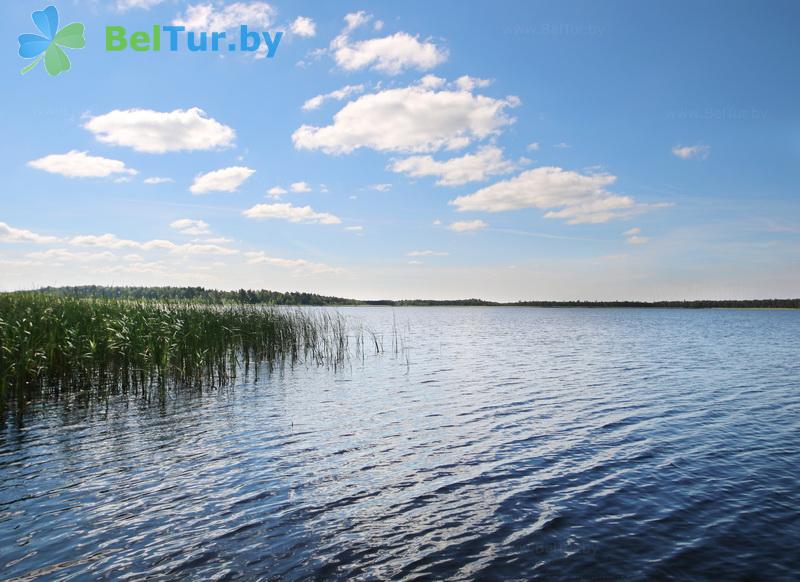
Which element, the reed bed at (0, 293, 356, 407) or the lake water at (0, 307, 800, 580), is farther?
the reed bed at (0, 293, 356, 407)

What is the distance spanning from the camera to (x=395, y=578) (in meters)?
6.42

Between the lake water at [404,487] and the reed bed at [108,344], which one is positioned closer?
the lake water at [404,487]

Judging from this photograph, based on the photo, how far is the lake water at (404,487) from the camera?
270 inches

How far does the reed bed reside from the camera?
51.8 ft

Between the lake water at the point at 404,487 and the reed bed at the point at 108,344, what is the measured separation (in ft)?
5.51

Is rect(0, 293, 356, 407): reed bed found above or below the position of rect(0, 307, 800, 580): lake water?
above

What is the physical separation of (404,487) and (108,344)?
519 inches

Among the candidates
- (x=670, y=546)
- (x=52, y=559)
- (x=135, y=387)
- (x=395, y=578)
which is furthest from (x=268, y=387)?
(x=670, y=546)

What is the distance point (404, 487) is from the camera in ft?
31.6

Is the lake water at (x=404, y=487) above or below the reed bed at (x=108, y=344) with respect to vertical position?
below

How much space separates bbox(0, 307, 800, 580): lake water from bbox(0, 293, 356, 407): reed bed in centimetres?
168

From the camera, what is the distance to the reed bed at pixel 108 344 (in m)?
15.8

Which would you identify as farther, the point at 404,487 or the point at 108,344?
the point at 108,344

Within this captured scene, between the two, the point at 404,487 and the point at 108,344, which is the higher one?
the point at 108,344
